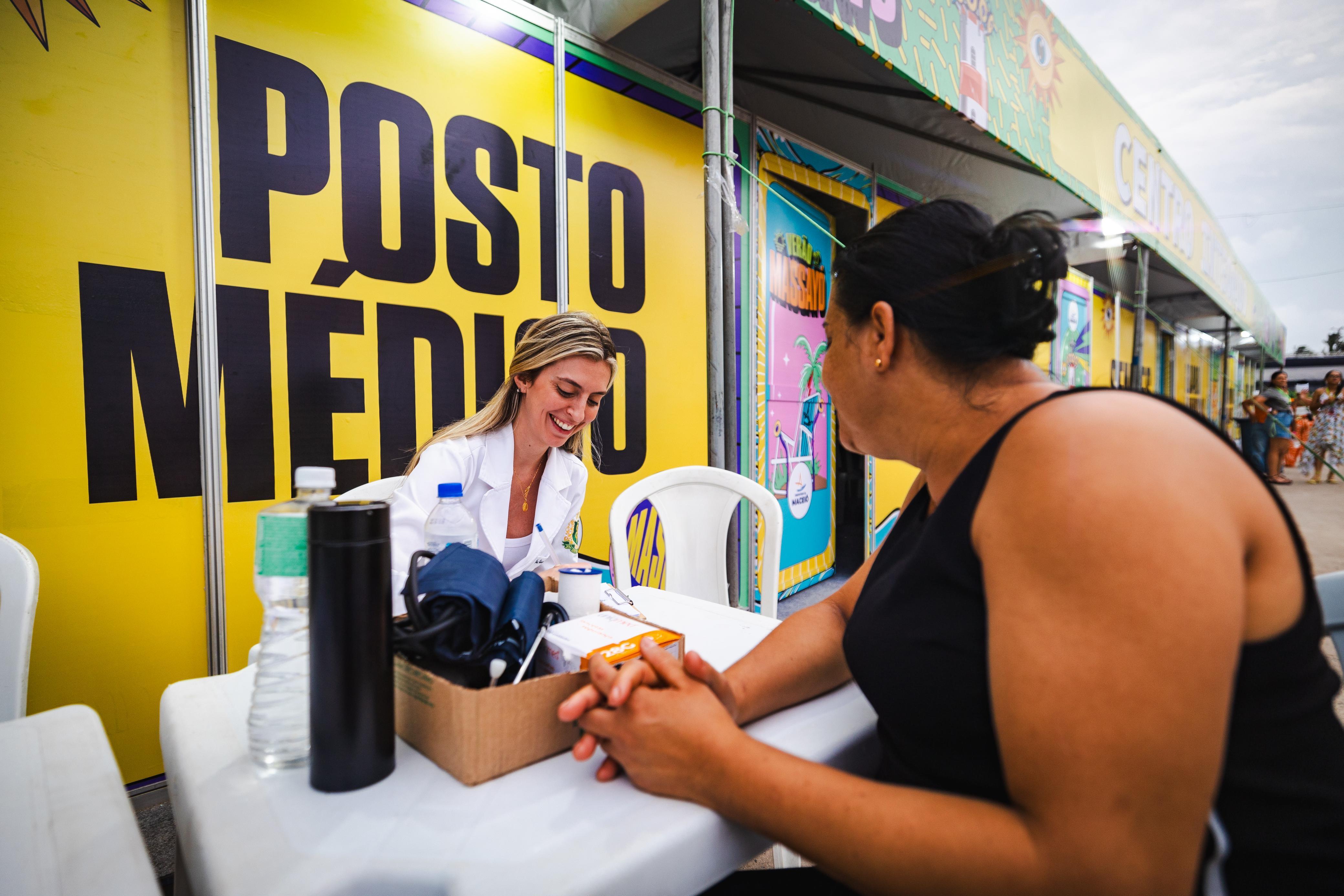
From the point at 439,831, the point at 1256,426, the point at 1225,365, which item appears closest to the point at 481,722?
the point at 439,831

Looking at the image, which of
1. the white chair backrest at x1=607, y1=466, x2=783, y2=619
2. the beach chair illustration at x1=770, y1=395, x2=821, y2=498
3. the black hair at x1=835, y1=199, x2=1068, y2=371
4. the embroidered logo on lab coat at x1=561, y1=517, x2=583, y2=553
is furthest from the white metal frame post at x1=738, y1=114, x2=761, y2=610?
the black hair at x1=835, y1=199, x2=1068, y2=371

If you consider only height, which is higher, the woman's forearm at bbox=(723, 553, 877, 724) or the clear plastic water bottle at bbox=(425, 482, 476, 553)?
the clear plastic water bottle at bbox=(425, 482, 476, 553)

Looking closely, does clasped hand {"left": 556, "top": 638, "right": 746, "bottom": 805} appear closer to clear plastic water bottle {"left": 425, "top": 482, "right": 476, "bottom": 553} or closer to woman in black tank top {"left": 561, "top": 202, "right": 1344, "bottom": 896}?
woman in black tank top {"left": 561, "top": 202, "right": 1344, "bottom": 896}

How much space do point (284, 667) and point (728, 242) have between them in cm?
252

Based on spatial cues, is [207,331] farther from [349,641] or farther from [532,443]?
[349,641]

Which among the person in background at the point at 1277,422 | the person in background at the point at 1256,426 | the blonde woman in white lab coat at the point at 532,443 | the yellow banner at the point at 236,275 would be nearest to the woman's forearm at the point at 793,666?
the blonde woman in white lab coat at the point at 532,443

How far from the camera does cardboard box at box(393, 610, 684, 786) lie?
0.71 m

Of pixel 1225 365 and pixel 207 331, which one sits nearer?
pixel 207 331

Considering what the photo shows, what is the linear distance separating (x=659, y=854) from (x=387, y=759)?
347 millimetres

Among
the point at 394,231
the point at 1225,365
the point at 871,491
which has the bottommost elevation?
the point at 871,491

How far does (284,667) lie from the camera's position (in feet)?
2.55

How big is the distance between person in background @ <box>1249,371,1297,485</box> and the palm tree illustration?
8.71 meters

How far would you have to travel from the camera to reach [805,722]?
35.4 inches

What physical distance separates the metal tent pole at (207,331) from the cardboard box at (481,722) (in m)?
1.60
